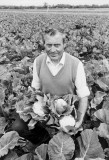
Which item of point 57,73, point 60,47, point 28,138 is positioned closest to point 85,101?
point 57,73

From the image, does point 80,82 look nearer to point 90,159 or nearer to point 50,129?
point 50,129

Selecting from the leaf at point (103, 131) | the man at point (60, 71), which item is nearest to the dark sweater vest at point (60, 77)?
the man at point (60, 71)

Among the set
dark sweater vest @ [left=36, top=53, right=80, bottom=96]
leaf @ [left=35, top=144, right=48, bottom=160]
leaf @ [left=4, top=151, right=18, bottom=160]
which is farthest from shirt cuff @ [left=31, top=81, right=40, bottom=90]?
leaf @ [left=35, top=144, right=48, bottom=160]

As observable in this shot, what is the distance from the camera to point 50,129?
2.53 m

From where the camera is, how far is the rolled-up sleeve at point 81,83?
2625mm

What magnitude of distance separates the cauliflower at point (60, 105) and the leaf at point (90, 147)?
1.86 feet

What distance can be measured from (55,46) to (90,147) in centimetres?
104

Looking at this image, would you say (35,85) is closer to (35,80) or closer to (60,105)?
(35,80)

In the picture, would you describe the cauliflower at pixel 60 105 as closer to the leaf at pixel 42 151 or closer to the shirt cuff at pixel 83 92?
the shirt cuff at pixel 83 92

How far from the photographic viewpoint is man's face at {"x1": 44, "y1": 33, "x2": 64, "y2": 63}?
2.54m

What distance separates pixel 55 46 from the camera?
8.42 feet

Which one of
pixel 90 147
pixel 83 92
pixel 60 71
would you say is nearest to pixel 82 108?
pixel 83 92

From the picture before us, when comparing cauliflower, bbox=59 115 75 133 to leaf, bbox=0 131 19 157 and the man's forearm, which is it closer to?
the man's forearm

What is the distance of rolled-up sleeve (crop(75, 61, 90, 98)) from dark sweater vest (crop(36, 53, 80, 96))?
4 centimetres
